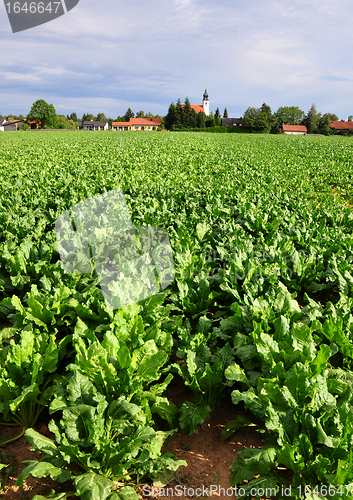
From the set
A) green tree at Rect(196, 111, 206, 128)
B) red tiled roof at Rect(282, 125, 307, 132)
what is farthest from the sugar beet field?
red tiled roof at Rect(282, 125, 307, 132)

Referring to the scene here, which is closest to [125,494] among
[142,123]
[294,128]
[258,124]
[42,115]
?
[258,124]

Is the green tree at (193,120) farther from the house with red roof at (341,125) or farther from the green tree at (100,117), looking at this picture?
the green tree at (100,117)

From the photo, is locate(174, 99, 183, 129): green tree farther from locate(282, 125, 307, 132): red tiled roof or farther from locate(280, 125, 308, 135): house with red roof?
locate(282, 125, 307, 132): red tiled roof

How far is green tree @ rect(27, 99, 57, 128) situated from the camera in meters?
108

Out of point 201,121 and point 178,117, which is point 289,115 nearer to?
point 201,121

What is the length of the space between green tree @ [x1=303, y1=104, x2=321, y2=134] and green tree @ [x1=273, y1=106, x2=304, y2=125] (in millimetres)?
5423

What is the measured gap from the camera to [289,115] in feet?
390

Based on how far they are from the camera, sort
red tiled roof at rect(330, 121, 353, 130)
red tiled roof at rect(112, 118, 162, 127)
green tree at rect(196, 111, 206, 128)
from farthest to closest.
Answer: red tiled roof at rect(112, 118, 162, 127)
red tiled roof at rect(330, 121, 353, 130)
green tree at rect(196, 111, 206, 128)

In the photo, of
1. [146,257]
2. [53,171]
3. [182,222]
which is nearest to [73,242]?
[146,257]

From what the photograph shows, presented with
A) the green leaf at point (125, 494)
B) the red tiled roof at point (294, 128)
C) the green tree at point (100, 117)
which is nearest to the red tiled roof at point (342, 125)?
the red tiled roof at point (294, 128)

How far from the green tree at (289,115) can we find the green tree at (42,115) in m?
80.0

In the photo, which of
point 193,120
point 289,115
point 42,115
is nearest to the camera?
point 193,120

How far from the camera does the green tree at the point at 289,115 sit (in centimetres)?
11825

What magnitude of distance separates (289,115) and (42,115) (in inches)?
3472
